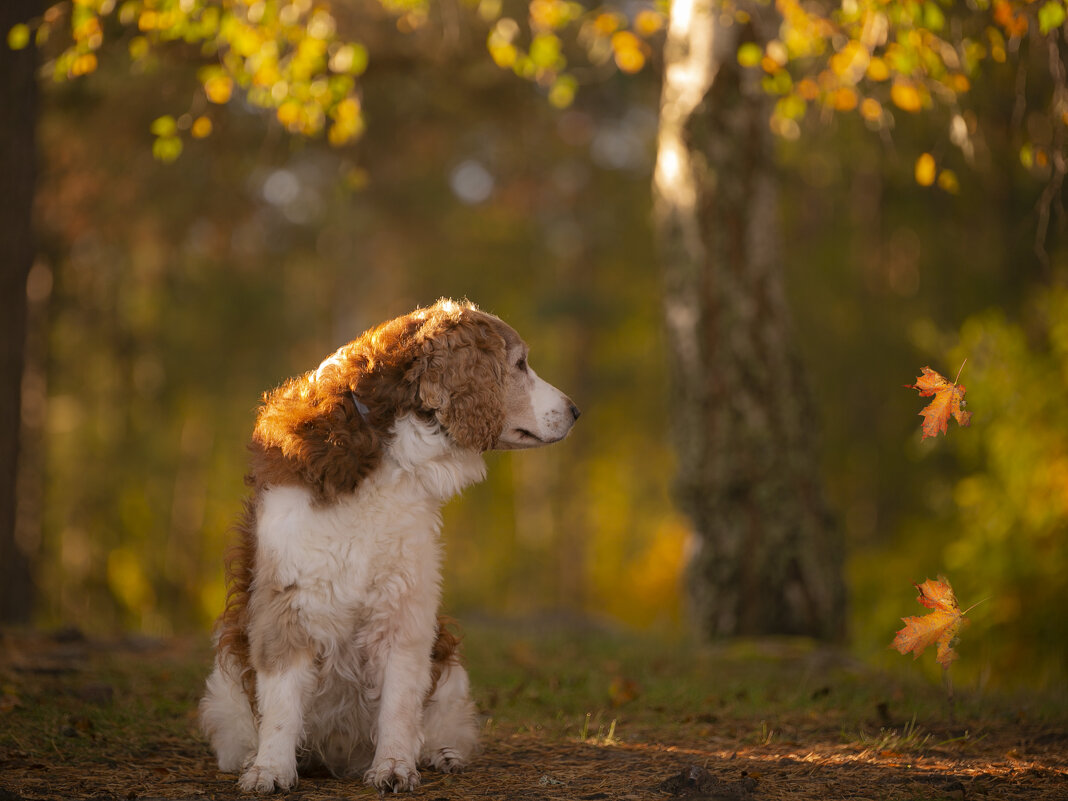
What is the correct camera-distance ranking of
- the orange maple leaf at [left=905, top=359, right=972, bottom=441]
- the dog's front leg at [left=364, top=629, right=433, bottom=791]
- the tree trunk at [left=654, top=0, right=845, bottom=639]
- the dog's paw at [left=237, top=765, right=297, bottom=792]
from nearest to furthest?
1. the dog's paw at [left=237, top=765, right=297, bottom=792]
2. the dog's front leg at [left=364, top=629, right=433, bottom=791]
3. the orange maple leaf at [left=905, top=359, right=972, bottom=441]
4. the tree trunk at [left=654, top=0, right=845, bottom=639]

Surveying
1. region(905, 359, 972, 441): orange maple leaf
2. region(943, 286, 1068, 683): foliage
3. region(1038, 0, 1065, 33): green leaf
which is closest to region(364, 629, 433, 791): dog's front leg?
region(905, 359, 972, 441): orange maple leaf

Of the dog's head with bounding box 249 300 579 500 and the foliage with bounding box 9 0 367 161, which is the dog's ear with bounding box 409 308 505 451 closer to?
the dog's head with bounding box 249 300 579 500

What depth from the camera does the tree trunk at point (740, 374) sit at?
7.93 metres

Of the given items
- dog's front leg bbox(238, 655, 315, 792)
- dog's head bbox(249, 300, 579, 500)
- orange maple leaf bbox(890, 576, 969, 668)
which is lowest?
dog's front leg bbox(238, 655, 315, 792)

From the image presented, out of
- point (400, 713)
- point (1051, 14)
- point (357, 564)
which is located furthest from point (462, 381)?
point (1051, 14)

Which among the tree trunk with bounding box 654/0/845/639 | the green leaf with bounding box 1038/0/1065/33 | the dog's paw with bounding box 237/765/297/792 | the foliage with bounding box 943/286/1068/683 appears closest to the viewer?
the dog's paw with bounding box 237/765/297/792

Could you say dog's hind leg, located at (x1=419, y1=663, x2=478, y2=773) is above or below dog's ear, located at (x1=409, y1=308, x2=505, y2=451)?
below

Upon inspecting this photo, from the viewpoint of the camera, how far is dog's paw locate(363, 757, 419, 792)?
12.1 feet

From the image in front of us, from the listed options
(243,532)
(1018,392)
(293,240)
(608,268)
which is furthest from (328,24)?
(608,268)

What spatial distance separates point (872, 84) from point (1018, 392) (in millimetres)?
4690

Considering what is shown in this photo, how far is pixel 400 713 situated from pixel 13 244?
20.6ft

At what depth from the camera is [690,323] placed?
26.5ft

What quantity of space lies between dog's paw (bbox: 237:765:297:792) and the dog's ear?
55.3 inches

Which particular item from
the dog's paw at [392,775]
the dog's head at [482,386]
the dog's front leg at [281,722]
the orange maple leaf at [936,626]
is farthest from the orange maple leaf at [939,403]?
the dog's front leg at [281,722]
